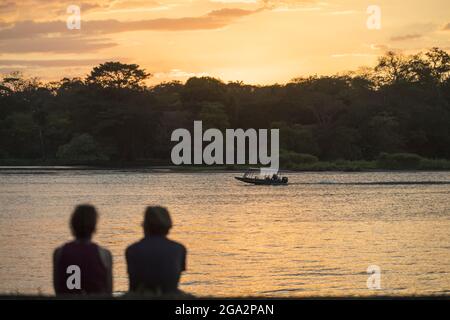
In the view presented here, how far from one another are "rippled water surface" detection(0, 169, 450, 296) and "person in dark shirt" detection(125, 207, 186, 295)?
47.3 feet

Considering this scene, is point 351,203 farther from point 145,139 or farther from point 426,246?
point 145,139

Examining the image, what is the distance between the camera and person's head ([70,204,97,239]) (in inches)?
270

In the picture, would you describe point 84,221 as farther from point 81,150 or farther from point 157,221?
point 81,150

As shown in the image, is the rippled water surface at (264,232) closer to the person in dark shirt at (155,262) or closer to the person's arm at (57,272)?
the person in dark shirt at (155,262)

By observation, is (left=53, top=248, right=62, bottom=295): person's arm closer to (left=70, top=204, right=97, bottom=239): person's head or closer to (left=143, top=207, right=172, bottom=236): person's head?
(left=70, top=204, right=97, bottom=239): person's head

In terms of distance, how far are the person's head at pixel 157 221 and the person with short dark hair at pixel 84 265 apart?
1.36 feet

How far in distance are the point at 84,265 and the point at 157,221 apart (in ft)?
2.51

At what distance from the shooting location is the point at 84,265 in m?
7.37

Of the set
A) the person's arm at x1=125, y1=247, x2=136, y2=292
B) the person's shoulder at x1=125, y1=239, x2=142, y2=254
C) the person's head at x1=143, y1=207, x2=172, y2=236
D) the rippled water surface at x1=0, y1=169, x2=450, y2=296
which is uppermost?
the person's head at x1=143, y1=207, x2=172, y2=236

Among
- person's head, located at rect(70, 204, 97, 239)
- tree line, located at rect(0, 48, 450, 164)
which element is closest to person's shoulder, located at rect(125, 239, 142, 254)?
person's head, located at rect(70, 204, 97, 239)

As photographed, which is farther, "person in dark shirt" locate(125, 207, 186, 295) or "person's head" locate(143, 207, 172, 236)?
"person in dark shirt" locate(125, 207, 186, 295)

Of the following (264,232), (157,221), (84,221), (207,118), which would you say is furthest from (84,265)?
(207,118)

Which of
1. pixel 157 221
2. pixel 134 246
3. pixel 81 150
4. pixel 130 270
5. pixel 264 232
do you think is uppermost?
pixel 157 221

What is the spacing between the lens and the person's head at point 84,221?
6.85 m
